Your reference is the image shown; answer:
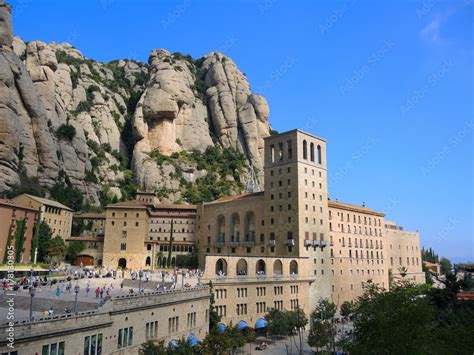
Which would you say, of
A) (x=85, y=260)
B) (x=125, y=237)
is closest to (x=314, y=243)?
(x=125, y=237)

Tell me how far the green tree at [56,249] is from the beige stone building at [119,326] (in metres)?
35.9

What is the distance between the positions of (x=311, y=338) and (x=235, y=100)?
100 metres

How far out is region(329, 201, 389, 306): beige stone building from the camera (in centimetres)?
6900

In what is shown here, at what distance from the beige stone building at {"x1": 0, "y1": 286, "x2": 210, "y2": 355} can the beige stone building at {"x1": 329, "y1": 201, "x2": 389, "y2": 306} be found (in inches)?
1340

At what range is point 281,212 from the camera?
65000mm

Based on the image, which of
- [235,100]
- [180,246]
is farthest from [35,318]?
[235,100]

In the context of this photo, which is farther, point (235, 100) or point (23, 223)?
point (235, 100)

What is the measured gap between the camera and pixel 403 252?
311ft

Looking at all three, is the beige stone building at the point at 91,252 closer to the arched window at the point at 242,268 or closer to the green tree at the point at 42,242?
the green tree at the point at 42,242

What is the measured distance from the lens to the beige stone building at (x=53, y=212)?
67375 millimetres

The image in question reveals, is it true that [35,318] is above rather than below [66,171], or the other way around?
below

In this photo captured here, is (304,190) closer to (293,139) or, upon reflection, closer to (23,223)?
(293,139)

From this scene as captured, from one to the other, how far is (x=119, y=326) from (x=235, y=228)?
153ft

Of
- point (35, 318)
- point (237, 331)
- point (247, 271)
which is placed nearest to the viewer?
point (35, 318)
